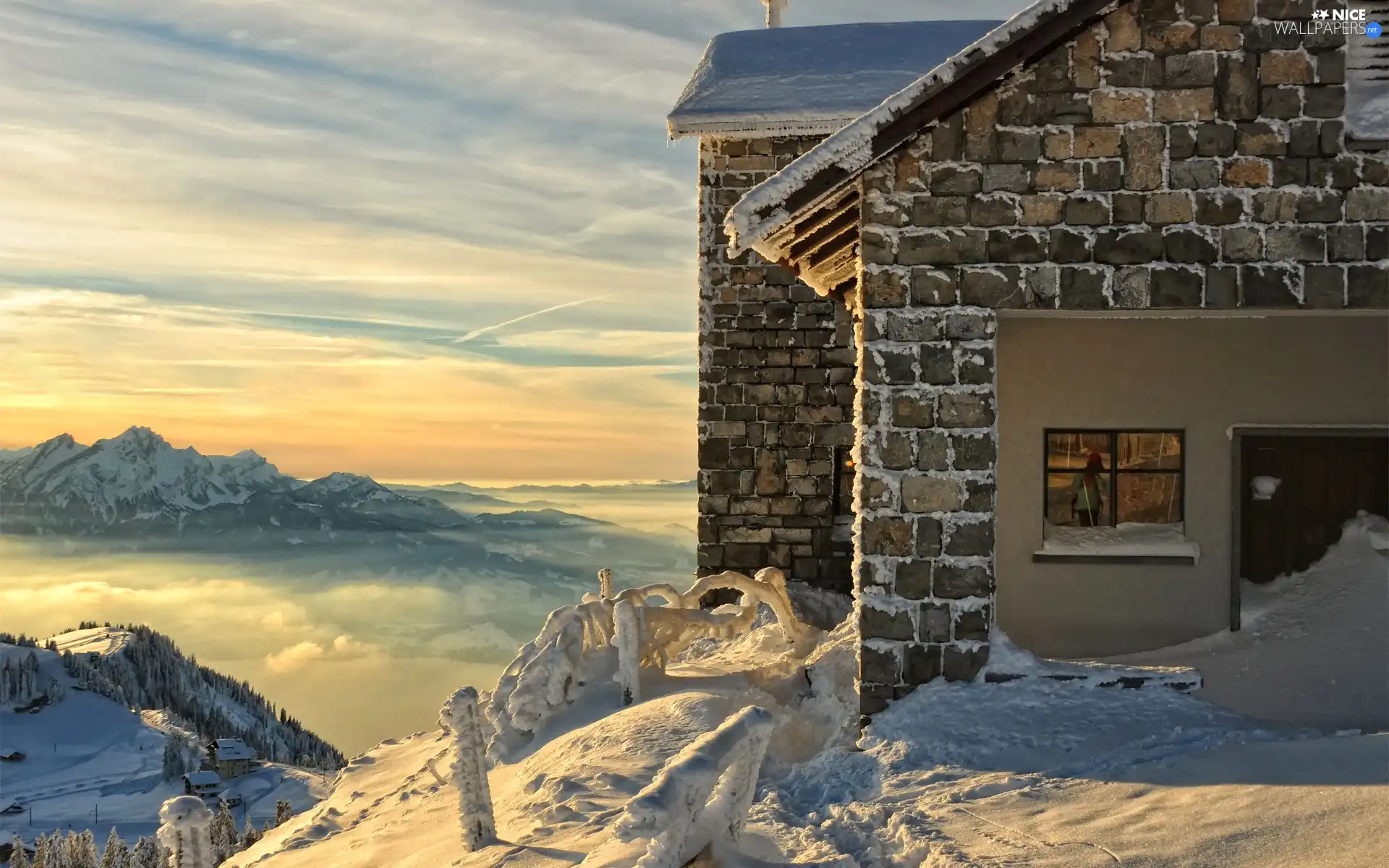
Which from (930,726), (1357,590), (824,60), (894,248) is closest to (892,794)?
(930,726)

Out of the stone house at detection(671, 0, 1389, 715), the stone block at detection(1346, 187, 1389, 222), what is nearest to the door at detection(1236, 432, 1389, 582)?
the stone house at detection(671, 0, 1389, 715)

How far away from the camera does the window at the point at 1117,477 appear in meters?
10.7

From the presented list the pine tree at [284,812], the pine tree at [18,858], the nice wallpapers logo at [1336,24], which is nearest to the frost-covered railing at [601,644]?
the nice wallpapers logo at [1336,24]

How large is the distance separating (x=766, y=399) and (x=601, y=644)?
4.82 m

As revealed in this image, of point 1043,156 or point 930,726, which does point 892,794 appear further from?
point 1043,156

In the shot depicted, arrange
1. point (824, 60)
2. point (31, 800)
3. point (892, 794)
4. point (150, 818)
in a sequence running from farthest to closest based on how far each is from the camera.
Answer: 1. point (31, 800)
2. point (150, 818)
3. point (824, 60)
4. point (892, 794)

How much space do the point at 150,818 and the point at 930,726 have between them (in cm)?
14026

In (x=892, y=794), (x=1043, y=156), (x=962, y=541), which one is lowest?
(x=892, y=794)

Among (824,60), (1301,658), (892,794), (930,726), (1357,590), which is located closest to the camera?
(892,794)

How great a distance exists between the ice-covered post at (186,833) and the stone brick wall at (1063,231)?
4350mm

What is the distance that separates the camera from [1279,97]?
788 cm

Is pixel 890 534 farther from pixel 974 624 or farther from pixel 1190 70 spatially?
pixel 1190 70

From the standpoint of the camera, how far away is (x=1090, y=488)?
10766mm

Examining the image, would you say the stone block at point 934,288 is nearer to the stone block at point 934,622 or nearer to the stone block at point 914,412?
the stone block at point 914,412
